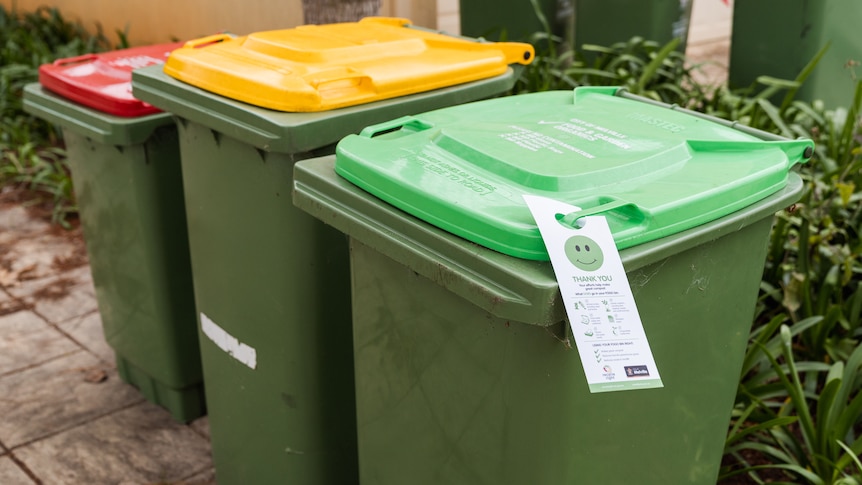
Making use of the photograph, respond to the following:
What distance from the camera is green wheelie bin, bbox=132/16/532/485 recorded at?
2010 millimetres

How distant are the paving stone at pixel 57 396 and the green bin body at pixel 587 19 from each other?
2533 millimetres

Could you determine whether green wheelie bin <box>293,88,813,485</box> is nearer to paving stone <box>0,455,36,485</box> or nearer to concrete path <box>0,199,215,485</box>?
concrete path <box>0,199,215,485</box>

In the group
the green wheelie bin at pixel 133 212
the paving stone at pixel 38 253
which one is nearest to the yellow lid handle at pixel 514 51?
the green wheelie bin at pixel 133 212

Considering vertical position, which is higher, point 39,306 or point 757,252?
point 757,252

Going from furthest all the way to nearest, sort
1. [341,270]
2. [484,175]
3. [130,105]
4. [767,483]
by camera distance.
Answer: [130,105], [767,483], [341,270], [484,175]

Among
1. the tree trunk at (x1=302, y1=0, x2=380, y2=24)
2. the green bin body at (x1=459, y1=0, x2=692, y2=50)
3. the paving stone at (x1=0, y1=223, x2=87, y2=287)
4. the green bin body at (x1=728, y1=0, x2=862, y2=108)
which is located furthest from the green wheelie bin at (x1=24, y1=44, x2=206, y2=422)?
the green bin body at (x1=728, y1=0, x2=862, y2=108)

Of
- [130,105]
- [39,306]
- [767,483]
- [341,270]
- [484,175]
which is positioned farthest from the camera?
[39,306]

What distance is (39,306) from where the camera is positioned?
392 centimetres

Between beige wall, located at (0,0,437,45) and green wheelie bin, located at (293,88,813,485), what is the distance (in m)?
3.82

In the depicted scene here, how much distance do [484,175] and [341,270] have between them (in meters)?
0.60

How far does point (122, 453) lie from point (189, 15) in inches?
162

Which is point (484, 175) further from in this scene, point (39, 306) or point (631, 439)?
point (39, 306)

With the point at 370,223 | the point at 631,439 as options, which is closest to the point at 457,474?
the point at 631,439

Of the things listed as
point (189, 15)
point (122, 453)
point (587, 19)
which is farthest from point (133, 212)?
point (189, 15)
